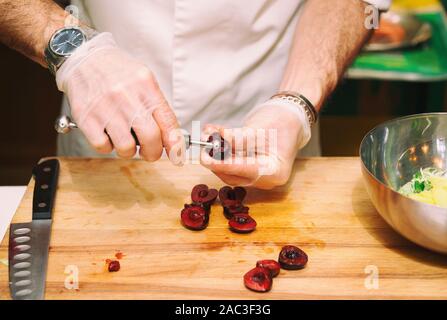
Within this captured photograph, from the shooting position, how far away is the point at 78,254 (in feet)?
4.24

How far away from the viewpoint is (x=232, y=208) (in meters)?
1.40

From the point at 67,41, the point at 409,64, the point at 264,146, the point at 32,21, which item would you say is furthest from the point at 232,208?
the point at 409,64

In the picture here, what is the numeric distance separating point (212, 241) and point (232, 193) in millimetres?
159

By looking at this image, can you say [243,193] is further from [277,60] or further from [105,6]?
[105,6]

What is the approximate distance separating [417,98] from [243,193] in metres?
1.87

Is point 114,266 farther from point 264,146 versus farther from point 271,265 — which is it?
point 264,146

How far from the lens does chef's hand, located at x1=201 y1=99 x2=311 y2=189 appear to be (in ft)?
4.63

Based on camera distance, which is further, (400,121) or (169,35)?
(169,35)

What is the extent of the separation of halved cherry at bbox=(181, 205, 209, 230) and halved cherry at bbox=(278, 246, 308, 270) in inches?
7.5

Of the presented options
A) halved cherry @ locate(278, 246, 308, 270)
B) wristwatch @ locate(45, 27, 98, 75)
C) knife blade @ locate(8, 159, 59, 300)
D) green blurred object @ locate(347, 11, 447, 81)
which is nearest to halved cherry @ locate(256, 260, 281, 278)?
halved cherry @ locate(278, 246, 308, 270)

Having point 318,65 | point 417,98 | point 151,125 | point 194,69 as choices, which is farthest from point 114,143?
point 417,98

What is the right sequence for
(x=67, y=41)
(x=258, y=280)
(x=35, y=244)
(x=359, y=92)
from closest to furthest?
(x=258, y=280) → (x=35, y=244) → (x=67, y=41) → (x=359, y=92)
